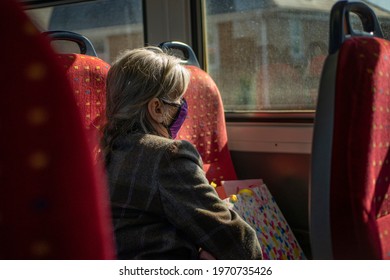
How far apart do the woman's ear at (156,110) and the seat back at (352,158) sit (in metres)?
0.43

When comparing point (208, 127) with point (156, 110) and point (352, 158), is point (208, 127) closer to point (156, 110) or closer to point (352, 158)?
point (156, 110)

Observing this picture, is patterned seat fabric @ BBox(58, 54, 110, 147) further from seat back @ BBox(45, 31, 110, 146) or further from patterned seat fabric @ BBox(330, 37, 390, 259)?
patterned seat fabric @ BBox(330, 37, 390, 259)

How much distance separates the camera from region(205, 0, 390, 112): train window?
79.7 inches

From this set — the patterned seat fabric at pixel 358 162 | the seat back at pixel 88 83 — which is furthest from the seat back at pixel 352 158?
the seat back at pixel 88 83

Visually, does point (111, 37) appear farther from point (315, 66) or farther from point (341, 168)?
point (341, 168)

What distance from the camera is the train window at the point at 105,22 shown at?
2.50 m

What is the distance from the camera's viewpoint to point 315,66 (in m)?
2.02

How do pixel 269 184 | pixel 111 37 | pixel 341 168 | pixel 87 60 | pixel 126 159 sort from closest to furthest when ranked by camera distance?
pixel 341 168
pixel 126 159
pixel 87 60
pixel 269 184
pixel 111 37

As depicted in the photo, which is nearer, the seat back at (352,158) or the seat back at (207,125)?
the seat back at (352,158)

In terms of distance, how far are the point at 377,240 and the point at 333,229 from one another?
0.09 meters

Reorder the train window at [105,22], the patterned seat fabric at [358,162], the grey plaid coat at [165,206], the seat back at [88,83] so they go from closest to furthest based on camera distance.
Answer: the patterned seat fabric at [358,162], the grey plaid coat at [165,206], the seat back at [88,83], the train window at [105,22]

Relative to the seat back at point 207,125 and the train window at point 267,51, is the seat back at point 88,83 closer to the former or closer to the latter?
the seat back at point 207,125
